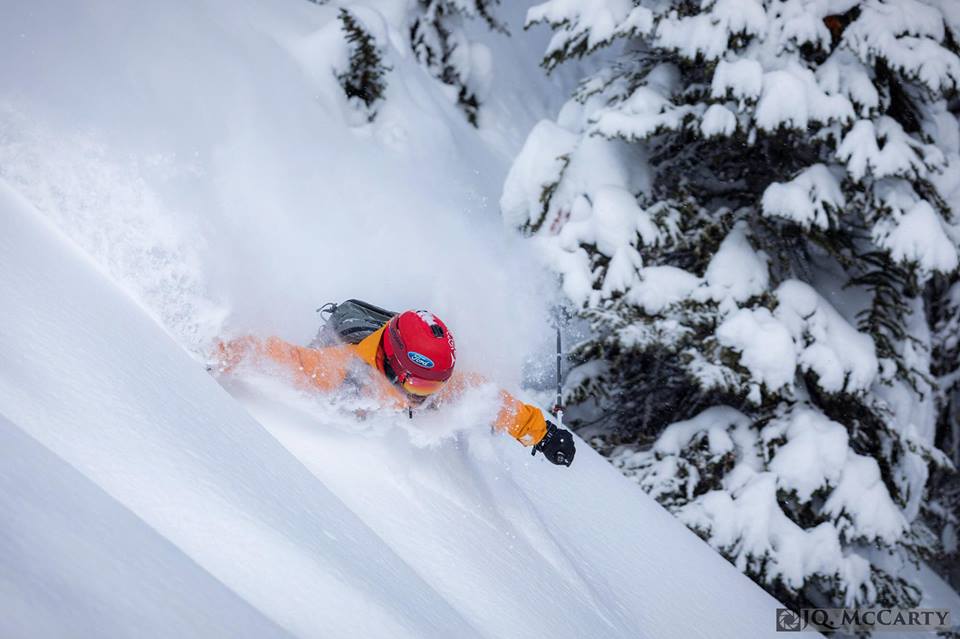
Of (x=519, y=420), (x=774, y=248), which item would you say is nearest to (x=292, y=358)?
(x=519, y=420)

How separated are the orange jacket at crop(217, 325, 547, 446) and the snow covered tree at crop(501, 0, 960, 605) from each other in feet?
7.50

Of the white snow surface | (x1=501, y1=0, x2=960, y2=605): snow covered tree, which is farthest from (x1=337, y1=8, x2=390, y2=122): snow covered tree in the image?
(x1=501, y1=0, x2=960, y2=605): snow covered tree

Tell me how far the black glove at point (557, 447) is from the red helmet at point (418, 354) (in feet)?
3.28

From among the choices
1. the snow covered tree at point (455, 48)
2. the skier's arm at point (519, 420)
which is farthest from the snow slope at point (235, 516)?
→ the snow covered tree at point (455, 48)

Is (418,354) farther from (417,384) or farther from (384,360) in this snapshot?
(384,360)

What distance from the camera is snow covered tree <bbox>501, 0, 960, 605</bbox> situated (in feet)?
22.7

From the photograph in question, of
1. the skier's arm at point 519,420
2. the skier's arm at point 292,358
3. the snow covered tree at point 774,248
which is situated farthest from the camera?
the snow covered tree at point 774,248

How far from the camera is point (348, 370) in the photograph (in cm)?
462

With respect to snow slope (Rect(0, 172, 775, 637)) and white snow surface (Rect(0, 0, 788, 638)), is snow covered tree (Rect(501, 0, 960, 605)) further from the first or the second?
snow slope (Rect(0, 172, 775, 637))

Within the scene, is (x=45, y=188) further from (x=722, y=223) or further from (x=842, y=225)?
(x=842, y=225)

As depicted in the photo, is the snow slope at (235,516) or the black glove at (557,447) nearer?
the snow slope at (235,516)

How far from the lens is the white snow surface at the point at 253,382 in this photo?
2236 millimetres

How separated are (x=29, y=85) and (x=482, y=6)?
25.4 feet

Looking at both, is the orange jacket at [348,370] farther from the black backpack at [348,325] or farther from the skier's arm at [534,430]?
the black backpack at [348,325]
